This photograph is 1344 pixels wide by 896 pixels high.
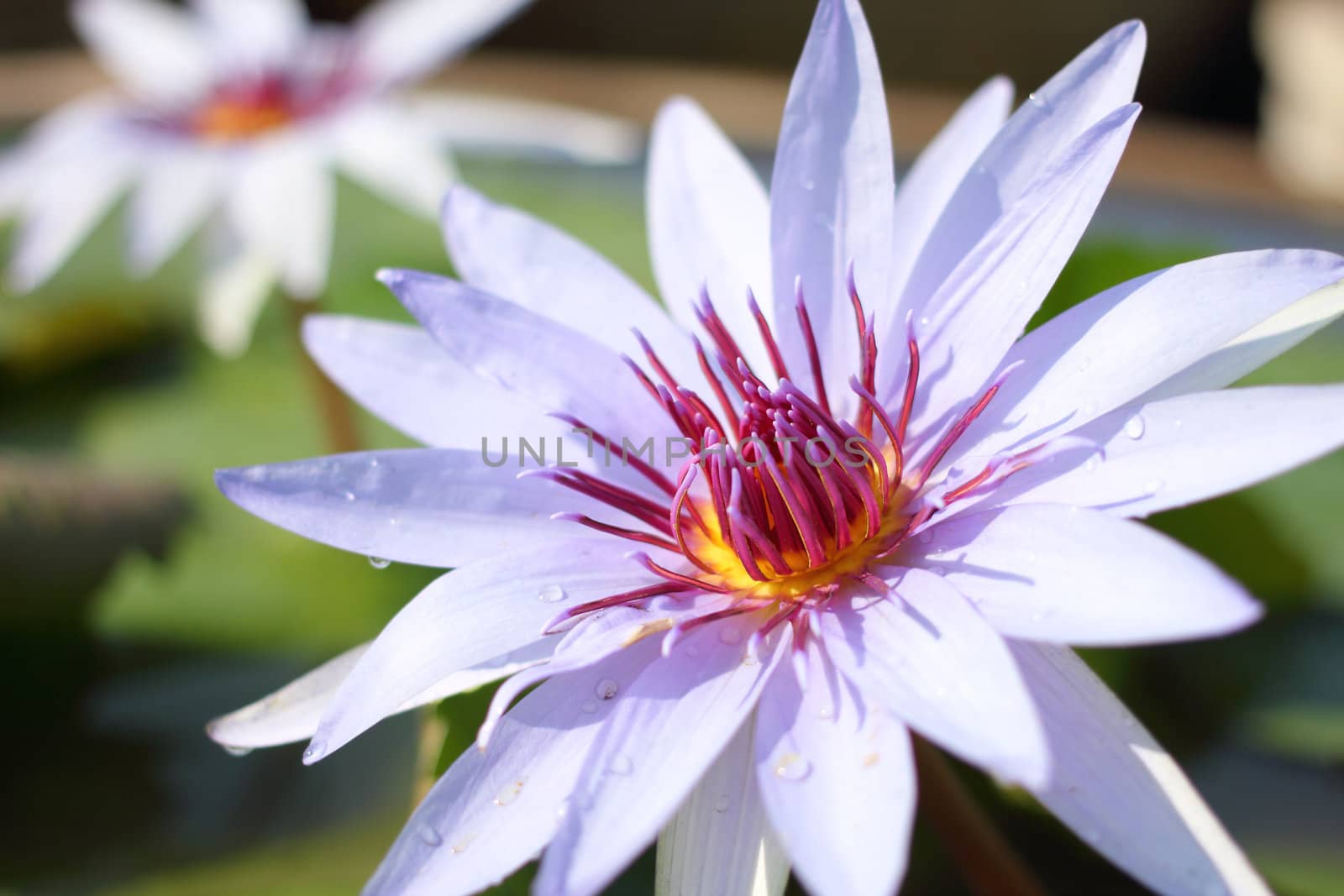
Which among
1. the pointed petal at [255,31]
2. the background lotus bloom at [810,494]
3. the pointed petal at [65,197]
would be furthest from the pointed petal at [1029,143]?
the pointed petal at [255,31]

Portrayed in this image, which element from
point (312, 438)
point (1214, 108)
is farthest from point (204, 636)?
point (1214, 108)

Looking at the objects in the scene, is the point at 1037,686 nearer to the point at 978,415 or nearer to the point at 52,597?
the point at 978,415

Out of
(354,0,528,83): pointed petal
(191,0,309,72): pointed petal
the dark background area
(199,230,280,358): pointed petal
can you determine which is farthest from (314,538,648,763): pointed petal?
the dark background area

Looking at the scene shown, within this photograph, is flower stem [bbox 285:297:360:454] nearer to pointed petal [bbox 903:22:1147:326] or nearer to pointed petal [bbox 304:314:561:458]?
pointed petal [bbox 304:314:561:458]

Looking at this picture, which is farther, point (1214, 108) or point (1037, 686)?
point (1214, 108)

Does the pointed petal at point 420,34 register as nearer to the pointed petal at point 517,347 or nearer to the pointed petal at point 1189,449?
the pointed petal at point 517,347
